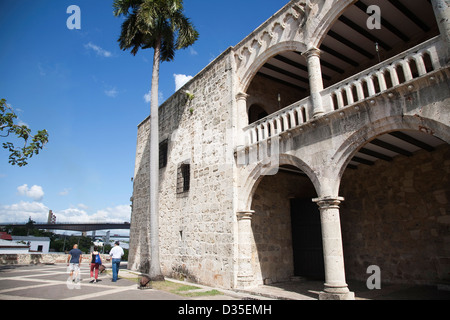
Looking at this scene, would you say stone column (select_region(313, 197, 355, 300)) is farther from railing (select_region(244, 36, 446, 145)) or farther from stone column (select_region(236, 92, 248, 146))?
stone column (select_region(236, 92, 248, 146))

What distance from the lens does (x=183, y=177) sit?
11.6 meters

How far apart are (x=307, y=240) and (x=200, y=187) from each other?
4029mm

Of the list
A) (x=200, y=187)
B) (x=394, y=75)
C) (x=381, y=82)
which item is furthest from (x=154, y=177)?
(x=394, y=75)

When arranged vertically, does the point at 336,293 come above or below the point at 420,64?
below

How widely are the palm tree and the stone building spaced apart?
1375 millimetres

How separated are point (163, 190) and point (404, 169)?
9182 mm

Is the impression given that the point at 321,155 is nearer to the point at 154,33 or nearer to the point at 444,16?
the point at 444,16

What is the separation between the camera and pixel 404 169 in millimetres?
8320

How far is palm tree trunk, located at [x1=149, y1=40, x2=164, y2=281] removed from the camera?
9.51 m

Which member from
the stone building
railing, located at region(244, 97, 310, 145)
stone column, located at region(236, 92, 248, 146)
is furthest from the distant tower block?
railing, located at region(244, 97, 310, 145)

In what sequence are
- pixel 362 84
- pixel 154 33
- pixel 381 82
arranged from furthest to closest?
1. pixel 154 33
2. pixel 362 84
3. pixel 381 82

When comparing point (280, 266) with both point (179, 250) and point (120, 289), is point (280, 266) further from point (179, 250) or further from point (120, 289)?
point (120, 289)
